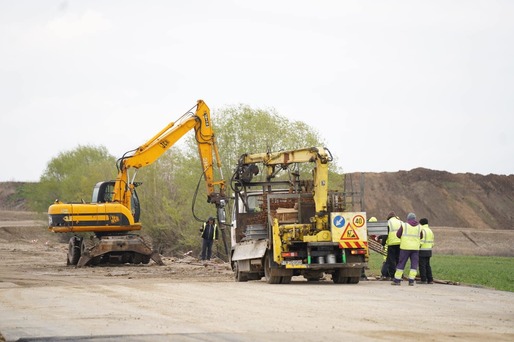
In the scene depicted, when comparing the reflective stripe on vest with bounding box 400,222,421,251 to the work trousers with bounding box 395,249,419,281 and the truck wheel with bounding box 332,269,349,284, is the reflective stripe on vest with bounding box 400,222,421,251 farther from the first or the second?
the truck wheel with bounding box 332,269,349,284

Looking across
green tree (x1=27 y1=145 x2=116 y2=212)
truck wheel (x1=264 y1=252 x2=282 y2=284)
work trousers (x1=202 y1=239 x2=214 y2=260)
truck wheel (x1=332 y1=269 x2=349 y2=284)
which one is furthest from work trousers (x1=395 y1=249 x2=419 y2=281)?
green tree (x1=27 y1=145 x2=116 y2=212)

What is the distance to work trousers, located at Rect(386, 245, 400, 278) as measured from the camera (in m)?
27.4

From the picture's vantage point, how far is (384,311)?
18359mm

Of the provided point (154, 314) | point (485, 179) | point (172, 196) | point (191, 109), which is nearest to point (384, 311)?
point (154, 314)

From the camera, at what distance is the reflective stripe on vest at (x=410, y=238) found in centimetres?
2598

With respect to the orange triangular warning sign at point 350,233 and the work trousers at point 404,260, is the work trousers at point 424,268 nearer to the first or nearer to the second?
the work trousers at point 404,260

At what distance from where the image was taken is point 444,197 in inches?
4365

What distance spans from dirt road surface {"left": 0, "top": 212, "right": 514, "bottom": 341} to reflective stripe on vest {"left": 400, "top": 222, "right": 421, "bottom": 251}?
1.02 meters

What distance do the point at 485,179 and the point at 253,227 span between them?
92.1 meters

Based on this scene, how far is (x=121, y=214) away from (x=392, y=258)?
14.2 m

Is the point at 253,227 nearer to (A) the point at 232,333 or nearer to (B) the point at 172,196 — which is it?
(A) the point at 232,333

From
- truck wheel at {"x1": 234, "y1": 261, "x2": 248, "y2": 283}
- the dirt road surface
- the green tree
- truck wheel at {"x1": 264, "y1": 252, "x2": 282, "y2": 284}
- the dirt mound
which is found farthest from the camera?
the dirt mound

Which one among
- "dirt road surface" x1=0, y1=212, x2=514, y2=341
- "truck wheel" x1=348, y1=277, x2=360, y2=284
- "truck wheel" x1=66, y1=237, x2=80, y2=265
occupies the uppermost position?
"truck wheel" x1=66, y1=237, x2=80, y2=265

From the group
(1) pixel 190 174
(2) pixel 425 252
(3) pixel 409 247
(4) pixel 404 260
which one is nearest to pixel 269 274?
(4) pixel 404 260
